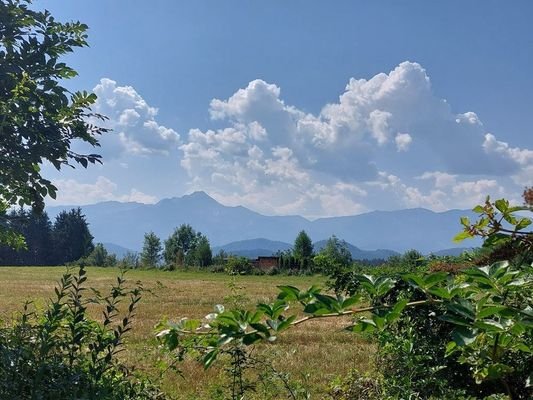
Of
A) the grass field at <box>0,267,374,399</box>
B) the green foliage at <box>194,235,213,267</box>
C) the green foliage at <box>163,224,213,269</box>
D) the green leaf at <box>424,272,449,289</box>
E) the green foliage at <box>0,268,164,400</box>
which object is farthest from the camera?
the green foliage at <box>163,224,213,269</box>

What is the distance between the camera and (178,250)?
230ft

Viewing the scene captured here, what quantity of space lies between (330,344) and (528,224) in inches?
343

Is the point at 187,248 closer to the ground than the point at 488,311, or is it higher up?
closer to the ground

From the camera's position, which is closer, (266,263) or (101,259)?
(266,263)

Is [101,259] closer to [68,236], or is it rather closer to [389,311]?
[68,236]

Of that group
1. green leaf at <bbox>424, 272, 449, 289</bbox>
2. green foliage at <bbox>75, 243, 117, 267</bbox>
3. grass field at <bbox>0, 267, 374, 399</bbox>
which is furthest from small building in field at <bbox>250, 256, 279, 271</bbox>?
green leaf at <bbox>424, 272, 449, 289</bbox>

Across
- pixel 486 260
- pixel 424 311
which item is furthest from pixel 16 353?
pixel 424 311

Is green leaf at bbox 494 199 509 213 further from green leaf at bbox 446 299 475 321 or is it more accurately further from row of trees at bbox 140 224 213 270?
row of trees at bbox 140 224 213 270

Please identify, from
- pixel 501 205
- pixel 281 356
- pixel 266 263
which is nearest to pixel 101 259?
pixel 266 263

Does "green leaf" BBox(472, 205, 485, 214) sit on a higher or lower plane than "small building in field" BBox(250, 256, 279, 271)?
higher

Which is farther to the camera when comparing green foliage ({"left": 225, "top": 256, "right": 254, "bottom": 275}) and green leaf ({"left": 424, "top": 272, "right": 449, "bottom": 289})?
green foliage ({"left": 225, "top": 256, "right": 254, "bottom": 275})

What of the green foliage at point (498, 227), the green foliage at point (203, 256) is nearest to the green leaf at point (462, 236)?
the green foliage at point (498, 227)

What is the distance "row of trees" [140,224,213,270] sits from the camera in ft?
185

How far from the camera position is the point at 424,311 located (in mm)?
3713
